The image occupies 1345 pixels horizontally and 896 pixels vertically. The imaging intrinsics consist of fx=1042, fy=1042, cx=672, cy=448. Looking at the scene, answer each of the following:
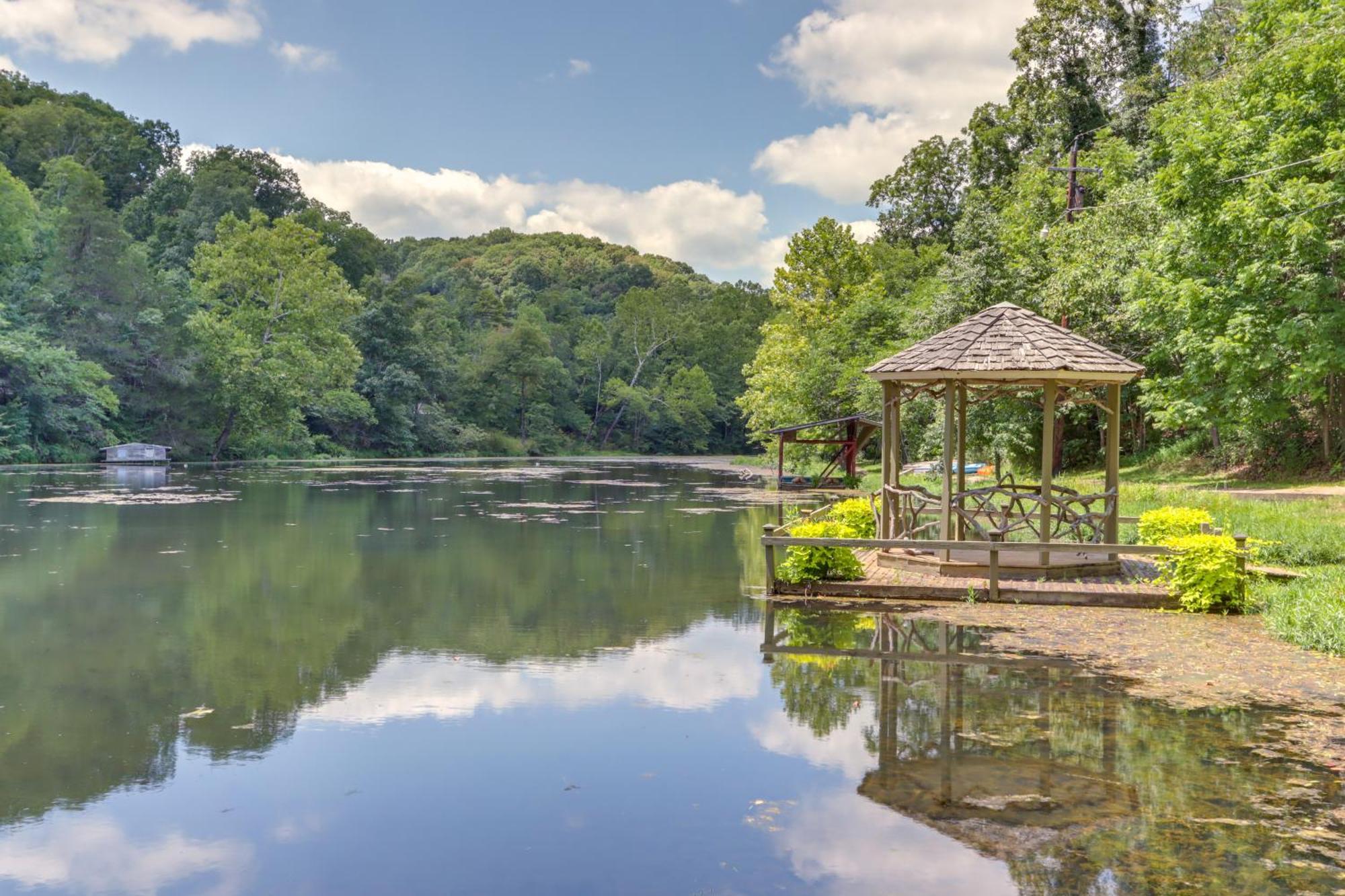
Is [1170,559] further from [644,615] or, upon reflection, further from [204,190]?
[204,190]

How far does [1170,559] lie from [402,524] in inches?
589

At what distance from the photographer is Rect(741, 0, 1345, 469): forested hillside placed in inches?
843

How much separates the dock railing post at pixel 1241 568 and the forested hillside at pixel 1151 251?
7.13m

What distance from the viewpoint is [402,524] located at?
21891mm

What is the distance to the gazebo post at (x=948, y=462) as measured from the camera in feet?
43.1

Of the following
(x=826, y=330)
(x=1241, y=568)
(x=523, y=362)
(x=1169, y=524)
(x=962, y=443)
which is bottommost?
(x=1241, y=568)

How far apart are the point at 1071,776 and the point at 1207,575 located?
642 cm

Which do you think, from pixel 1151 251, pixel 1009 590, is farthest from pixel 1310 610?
pixel 1151 251

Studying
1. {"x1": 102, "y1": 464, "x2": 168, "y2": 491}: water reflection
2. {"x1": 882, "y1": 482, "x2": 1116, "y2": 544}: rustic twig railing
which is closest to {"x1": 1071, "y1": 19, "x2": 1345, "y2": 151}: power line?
{"x1": 882, "y1": 482, "x2": 1116, "y2": 544}: rustic twig railing

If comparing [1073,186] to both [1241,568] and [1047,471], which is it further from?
[1241,568]

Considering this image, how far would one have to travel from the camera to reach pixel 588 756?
6.82m

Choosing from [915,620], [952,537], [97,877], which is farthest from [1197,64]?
[97,877]

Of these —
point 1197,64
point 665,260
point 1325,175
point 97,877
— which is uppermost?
point 665,260

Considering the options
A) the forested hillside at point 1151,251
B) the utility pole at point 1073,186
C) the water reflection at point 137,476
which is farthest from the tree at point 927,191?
the water reflection at point 137,476
